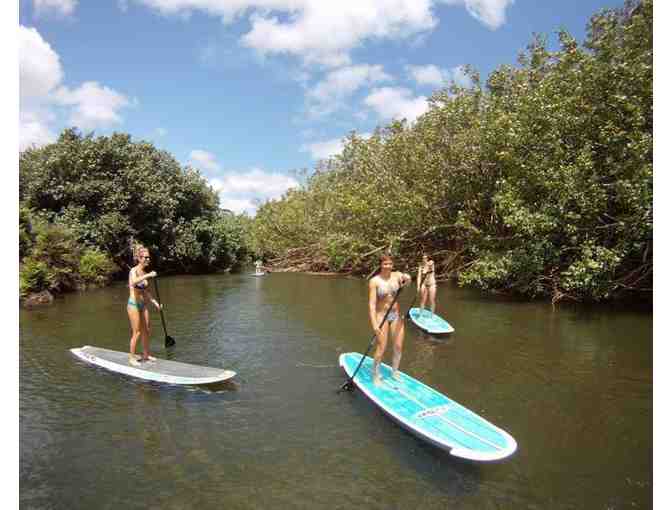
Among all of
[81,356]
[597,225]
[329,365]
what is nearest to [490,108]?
[597,225]

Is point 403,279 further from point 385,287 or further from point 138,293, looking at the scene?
point 138,293

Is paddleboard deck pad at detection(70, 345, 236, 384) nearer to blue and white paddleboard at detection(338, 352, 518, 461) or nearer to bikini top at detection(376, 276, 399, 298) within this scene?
blue and white paddleboard at detection(338, 352, 518, 461)

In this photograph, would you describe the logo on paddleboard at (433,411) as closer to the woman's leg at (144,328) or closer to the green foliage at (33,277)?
the woman's leg at (144,328)

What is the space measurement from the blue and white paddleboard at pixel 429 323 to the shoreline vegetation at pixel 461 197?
584cm

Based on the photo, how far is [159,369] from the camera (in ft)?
29.0

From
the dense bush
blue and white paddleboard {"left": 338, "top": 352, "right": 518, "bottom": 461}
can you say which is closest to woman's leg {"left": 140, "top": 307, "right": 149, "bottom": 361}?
blue and white paddleboard {"left": 338, "top": 352, "right": 518, "bottom": 461}

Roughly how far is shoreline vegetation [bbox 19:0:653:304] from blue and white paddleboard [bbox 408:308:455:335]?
5836 millimetres

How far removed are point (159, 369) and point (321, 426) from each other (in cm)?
381

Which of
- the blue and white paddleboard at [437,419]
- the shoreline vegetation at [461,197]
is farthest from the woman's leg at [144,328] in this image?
the shoreline vegetation at [461,197]

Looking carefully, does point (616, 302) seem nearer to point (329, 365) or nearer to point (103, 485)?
point (329, 365)

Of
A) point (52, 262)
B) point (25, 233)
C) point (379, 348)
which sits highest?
point (25, 233)

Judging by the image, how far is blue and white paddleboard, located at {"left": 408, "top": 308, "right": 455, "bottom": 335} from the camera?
488 inches

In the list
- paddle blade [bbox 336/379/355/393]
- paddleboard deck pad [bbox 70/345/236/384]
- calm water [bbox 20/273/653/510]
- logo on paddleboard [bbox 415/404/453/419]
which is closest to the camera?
calm water [bbox 20/273/653/510]

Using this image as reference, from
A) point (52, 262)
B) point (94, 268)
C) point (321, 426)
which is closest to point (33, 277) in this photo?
point (52, 262)
